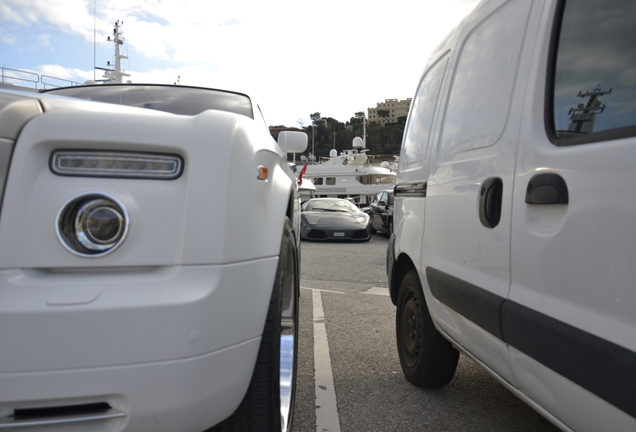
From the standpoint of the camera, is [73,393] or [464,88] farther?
[464,88]

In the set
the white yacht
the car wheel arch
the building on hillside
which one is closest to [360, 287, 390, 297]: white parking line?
the car wheel arch

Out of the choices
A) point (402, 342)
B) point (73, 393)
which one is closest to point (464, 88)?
point (402, 342)

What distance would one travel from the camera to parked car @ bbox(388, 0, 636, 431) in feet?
3.65

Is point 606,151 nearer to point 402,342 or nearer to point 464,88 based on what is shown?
point 464,88

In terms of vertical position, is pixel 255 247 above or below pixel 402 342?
above

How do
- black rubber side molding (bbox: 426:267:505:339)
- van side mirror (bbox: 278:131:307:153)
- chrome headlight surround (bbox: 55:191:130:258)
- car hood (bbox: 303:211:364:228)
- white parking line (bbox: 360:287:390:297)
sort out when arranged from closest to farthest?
1. chrome headlight surround (bbox: 55:191:130:258)
2. black rubber side molding (bbox: 426:267:505:339)
3. van side mirror (bbox: 278:131:307:153)
4. white parking line (bbox: 360:287:390:297)
5. car hood (bbox: 303:211:364:228)

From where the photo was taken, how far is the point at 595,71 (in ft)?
4.29

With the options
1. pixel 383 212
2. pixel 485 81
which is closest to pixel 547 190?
pixel 485 81

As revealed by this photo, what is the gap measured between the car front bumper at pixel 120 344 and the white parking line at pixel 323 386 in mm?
1255

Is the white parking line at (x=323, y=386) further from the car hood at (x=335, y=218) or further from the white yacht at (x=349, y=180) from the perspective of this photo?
the white yacht at (x=349, y=180)

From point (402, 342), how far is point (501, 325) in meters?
1.48

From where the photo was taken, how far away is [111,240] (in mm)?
1188

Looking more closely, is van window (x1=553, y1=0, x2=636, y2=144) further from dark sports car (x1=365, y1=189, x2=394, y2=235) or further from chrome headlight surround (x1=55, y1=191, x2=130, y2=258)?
dark sports car (x1=365, y1=189, x2=394, y2=235)

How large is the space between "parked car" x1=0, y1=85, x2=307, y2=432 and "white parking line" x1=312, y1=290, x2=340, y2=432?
3.94 ft
